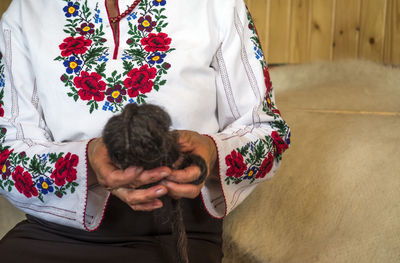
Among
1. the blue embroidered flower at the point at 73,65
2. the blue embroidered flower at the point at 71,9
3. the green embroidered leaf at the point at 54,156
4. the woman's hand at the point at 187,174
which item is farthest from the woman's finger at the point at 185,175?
the blue embroidered flower at the point at 71,9

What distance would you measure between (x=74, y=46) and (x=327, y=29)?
4.50ft

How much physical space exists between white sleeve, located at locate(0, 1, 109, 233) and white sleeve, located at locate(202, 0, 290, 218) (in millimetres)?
216

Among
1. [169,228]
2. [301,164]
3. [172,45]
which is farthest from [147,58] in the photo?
[301,164]

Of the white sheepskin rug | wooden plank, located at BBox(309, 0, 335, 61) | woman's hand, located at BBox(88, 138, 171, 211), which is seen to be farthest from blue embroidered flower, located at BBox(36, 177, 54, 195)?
wooden plank, located at BBox(309, 0, 335, 61)

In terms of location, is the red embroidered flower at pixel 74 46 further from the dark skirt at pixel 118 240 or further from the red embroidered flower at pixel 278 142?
the red embroidered flower at pixel 278 142

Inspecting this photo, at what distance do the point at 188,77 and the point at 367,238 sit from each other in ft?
1.66

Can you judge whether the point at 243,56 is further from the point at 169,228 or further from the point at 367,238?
the point at 367,238

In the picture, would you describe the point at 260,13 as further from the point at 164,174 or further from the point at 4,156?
the point at 164,174

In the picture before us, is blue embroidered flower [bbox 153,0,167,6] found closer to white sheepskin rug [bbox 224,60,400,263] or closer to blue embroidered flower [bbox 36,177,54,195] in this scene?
blue embroidered flower [bbox 36,177,54,195]

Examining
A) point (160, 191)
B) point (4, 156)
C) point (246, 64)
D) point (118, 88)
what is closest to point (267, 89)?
point (246, 64)

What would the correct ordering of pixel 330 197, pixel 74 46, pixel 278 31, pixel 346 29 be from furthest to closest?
pixel 278 31
pixel 346 29
pixel 330 197
pixel 74 46

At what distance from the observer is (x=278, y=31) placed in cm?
206

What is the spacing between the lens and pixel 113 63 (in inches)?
33.5

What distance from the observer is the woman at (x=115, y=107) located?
790 millimetres
